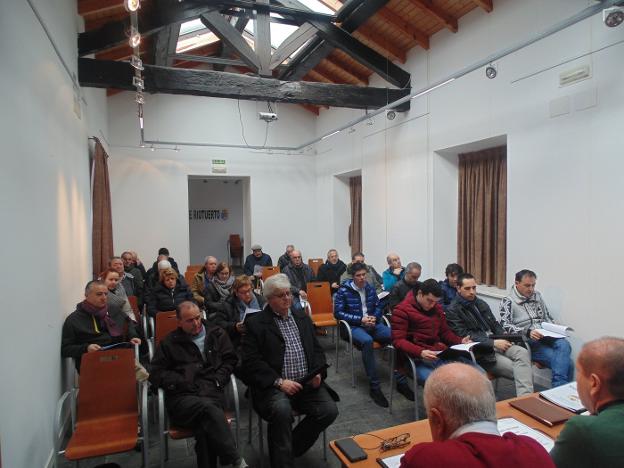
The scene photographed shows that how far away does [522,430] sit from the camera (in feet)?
5.81

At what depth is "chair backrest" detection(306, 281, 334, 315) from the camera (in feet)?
16.7

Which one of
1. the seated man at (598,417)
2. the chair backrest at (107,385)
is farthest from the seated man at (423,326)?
the chair backrest at (107,385)

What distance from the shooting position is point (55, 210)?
123 inches

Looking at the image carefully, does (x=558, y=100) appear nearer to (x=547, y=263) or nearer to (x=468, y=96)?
(x=468, y=96)

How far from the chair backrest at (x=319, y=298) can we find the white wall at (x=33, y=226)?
263 centimetres

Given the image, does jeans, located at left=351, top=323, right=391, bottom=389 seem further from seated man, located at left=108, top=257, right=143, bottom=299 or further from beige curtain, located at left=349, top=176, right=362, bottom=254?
beige curtain, located at left=349, top=176, right=362, bottom=254

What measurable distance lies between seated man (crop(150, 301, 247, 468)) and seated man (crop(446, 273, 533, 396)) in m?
2.02

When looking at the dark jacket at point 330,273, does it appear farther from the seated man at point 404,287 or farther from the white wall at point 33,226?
the white wall at point 33,226

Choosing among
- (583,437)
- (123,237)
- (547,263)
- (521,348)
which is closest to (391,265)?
(547,263)

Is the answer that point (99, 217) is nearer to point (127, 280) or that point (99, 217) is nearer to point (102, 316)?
point (127, 280)

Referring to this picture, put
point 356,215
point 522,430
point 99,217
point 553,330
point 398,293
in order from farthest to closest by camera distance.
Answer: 1. point 356,215
2. point 99,217
3. point 398,293
4. point 553,330
5. point 522,430

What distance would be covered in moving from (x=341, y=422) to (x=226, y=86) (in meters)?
4.24

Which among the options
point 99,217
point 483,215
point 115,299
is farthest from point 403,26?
point 115,299

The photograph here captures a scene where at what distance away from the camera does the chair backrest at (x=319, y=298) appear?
201 inches
